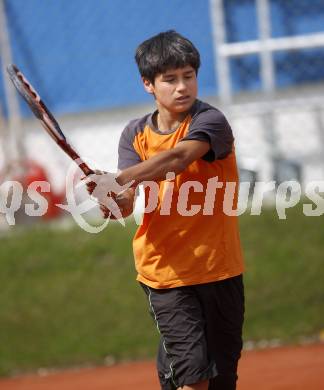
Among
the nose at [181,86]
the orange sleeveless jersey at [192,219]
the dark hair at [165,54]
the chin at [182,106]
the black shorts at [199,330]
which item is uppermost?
the dark hair at [165,54]

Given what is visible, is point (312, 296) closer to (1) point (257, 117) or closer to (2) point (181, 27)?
(1) point (257, 117)

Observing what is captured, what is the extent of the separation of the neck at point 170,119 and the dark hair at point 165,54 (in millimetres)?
158

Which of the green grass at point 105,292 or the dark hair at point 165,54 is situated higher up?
the dark hair at point 165,54

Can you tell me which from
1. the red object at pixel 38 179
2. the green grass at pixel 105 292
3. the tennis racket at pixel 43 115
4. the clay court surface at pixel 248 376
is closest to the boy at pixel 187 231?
the tennis racket at pixel 43 115

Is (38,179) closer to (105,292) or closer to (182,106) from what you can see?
(105,292)

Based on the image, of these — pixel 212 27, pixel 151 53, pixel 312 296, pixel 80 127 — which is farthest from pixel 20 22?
pixel 151 53

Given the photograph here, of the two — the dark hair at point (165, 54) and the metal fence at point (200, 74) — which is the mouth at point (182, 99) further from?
the metal fence at point (200, 74)

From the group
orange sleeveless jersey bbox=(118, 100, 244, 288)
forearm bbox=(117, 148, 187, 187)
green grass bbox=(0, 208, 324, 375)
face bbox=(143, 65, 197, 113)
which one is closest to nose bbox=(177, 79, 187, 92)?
face bbox=(143, 65, 197, 113)

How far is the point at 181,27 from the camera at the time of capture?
1002cm

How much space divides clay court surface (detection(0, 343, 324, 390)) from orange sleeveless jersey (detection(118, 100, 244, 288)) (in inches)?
97.5

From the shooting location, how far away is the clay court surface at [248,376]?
282 inches

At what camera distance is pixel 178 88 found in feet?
15.1

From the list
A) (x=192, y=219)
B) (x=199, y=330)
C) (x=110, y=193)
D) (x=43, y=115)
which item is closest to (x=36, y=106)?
(x=43, y=115)

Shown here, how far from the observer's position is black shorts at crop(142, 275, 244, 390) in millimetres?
4680
